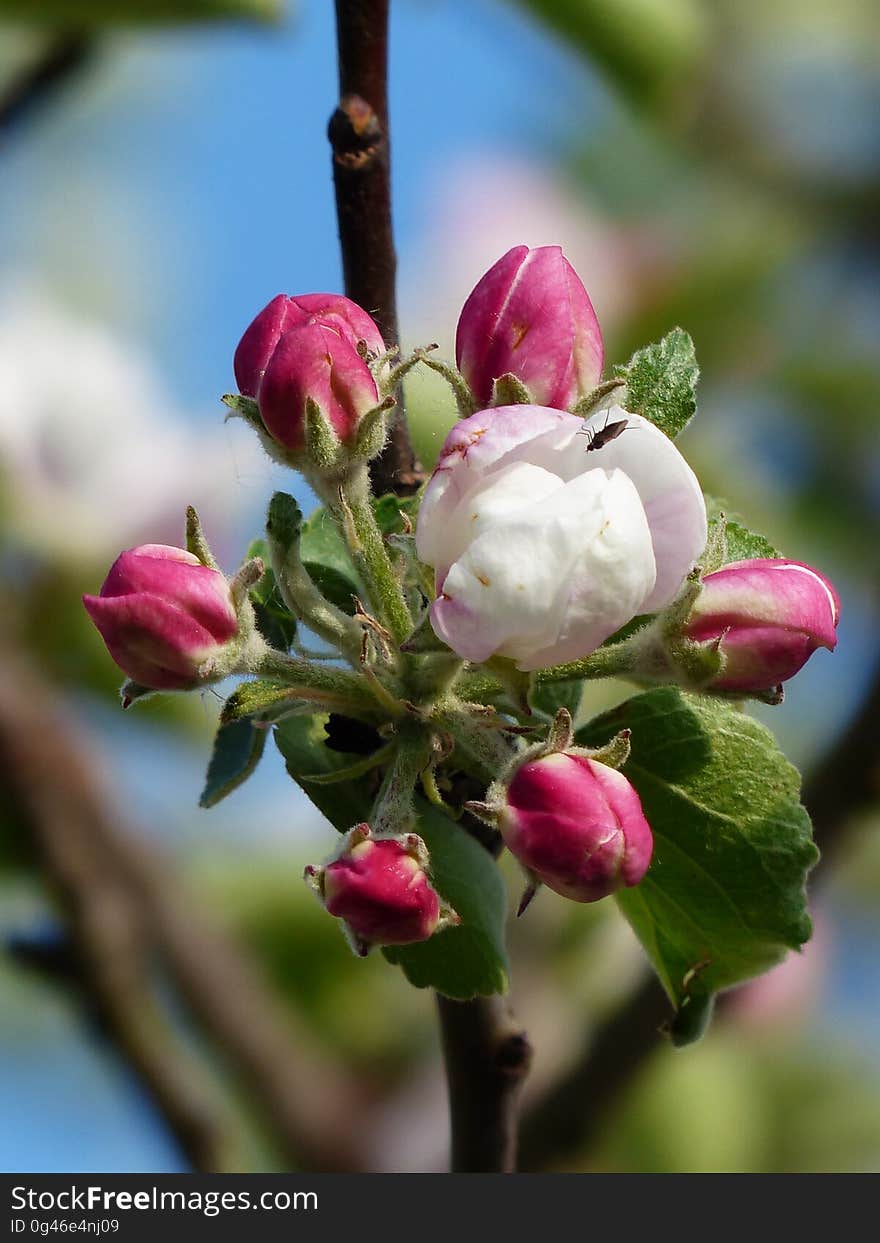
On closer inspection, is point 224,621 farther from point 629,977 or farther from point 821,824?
point 629,977

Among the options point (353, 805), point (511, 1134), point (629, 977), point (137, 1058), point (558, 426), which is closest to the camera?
point (558, 426)

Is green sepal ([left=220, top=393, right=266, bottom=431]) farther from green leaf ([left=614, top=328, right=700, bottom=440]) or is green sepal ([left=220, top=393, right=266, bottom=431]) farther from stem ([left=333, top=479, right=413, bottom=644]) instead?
green leaf ([left=614, top=328, right=700, bottom=440])

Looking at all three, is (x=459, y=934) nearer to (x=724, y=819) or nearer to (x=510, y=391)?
(x=724, y=819)

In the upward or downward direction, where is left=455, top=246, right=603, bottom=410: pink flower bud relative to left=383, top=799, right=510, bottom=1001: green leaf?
upward

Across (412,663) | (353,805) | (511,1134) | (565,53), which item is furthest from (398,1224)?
(565,53)

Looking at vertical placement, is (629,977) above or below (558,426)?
below

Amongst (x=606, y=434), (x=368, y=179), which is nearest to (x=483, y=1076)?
(x=606, y=434)

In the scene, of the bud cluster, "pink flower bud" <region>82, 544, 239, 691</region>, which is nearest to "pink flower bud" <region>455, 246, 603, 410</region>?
the bud cluster
